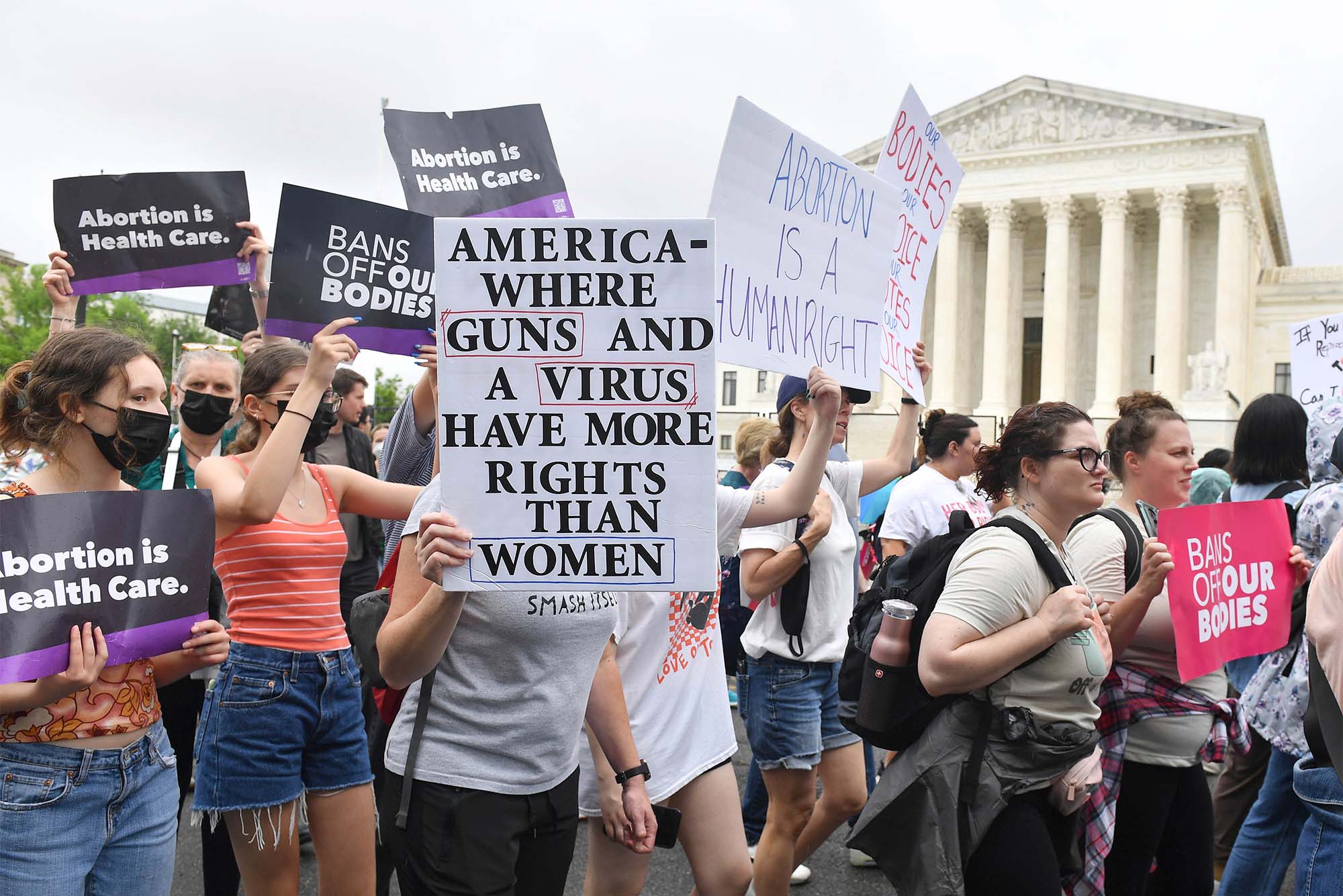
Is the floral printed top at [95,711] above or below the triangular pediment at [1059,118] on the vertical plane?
below

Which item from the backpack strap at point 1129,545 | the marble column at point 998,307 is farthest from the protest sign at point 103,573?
the marble column at point 998,307

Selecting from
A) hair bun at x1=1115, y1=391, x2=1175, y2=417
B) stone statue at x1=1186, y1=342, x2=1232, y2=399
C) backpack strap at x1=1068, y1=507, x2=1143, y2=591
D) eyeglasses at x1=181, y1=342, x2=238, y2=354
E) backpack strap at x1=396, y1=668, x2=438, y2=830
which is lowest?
backpack strap at x1=396, y1=668, x2=438, y2=830

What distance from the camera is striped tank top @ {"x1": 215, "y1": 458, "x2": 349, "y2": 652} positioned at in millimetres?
3041

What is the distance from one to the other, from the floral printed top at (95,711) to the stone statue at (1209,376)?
122ft

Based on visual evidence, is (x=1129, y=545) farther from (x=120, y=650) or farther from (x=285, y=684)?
(x=120, y=650)

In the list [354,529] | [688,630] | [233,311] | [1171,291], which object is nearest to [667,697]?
[688,630]

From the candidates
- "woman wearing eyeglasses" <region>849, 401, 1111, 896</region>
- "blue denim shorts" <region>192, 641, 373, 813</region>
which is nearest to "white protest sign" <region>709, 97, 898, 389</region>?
"woman wearing eyeglasses" <region>849, 401, 1111, 896</region>

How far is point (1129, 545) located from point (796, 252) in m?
1.39

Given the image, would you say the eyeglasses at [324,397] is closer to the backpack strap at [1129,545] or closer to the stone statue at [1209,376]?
the backpack strap at [1129,545]

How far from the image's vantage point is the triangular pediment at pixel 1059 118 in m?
41.2

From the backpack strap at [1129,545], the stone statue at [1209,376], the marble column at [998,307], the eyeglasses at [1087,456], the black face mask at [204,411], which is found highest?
the marble column at [998,307]

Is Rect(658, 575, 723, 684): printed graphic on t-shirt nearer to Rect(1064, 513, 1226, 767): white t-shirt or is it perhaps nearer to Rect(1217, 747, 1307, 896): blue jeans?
Rect(1064, 513, 1226, 767): white t-shirt

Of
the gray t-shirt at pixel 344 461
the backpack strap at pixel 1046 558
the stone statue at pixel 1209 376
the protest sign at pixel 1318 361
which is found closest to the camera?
the backpack strap at pixel 1046 558

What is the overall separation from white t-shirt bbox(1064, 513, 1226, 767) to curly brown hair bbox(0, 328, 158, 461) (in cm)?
267
